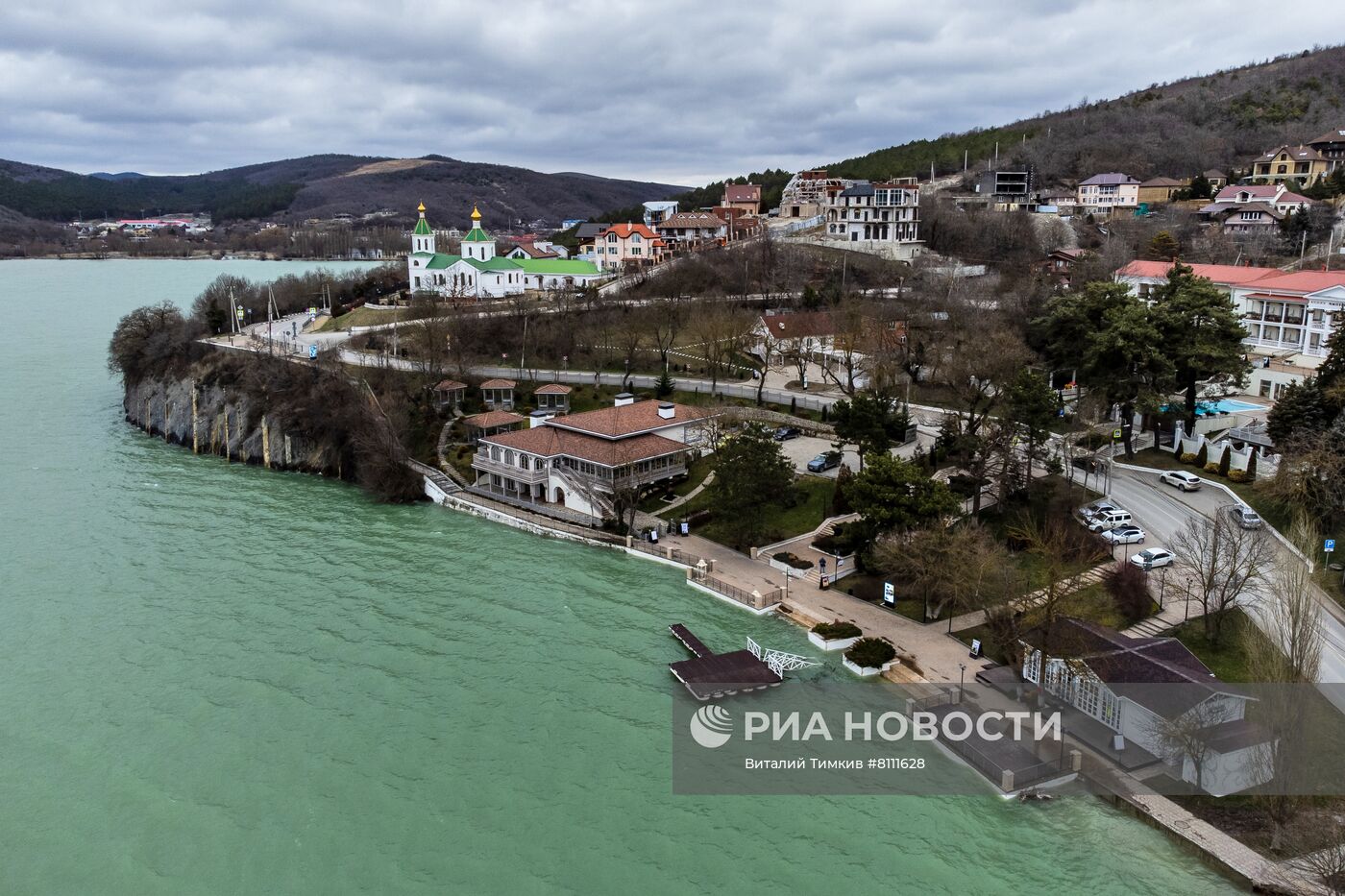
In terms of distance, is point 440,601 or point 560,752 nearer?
point 560,752

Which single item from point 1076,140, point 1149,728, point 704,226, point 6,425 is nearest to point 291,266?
point 704,226

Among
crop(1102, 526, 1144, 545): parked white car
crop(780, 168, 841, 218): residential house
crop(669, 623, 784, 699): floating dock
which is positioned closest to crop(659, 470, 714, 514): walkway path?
crop(669, 623, 784, 699): floating dock

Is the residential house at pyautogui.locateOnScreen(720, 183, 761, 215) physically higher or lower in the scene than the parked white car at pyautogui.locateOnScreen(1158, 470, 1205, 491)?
higher

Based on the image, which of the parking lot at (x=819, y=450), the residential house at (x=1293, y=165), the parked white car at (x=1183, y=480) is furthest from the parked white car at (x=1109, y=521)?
the residential house at (x=1293, y=165)

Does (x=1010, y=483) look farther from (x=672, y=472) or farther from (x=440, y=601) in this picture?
(x=440, y=601)

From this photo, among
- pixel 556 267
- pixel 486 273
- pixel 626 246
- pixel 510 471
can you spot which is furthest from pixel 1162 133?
pixel 510 471

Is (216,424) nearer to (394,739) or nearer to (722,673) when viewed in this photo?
(394,739)

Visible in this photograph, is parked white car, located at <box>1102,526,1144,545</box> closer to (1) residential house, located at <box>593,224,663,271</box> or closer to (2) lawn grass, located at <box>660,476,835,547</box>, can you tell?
(2) lawn grass, located at <box>660,476,835,547</box>
